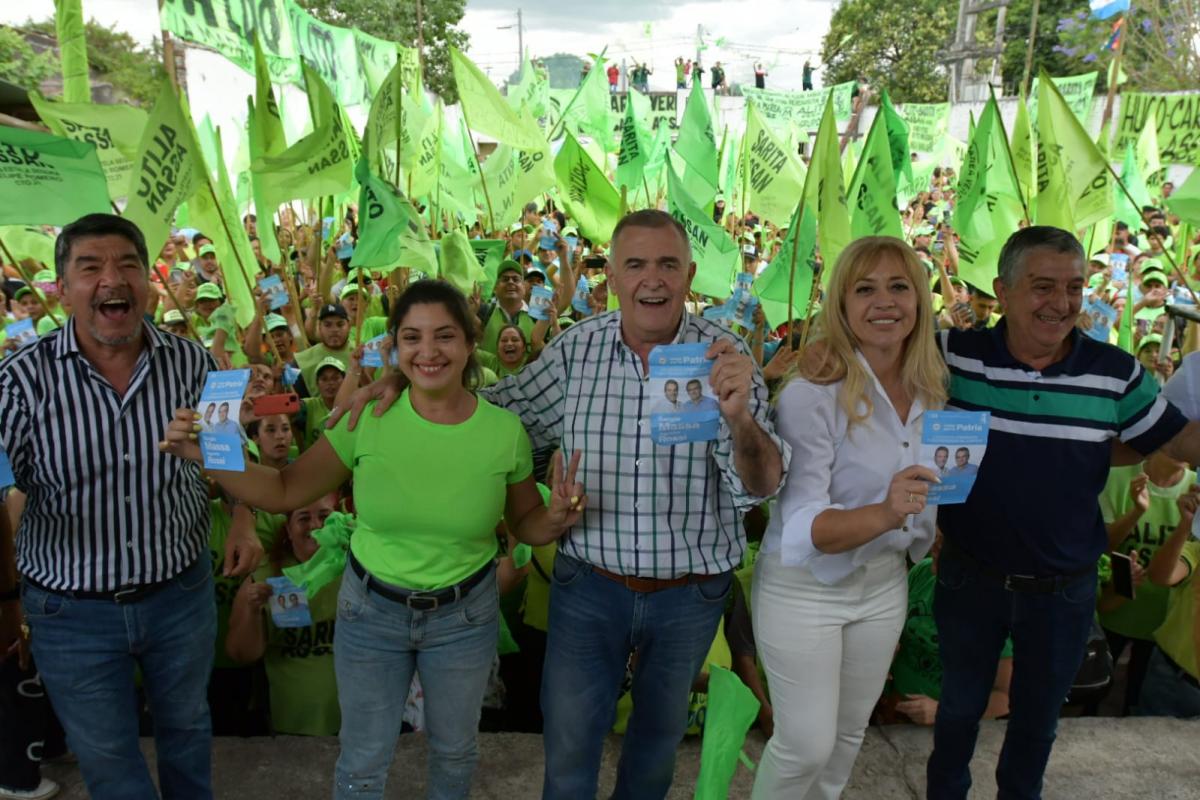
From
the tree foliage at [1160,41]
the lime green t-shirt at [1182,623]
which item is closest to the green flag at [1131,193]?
the lime green t-shirt at [1182,623]

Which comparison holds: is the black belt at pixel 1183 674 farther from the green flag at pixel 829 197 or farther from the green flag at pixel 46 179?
the green flag at pixel 46 179

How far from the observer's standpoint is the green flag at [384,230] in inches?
142

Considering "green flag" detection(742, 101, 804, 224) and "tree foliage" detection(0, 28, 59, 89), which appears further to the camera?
Answer: "tree foliage" detection(0, 28, 59, 89)

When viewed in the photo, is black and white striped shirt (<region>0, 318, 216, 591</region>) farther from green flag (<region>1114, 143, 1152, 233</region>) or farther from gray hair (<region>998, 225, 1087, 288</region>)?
green flag (<region>1114, 143, 1152, 233</region>)

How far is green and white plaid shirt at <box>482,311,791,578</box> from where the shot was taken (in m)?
2.09

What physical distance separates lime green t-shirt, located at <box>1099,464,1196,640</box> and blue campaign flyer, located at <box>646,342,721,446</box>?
2.29 meters

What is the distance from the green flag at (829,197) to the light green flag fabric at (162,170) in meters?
2.66

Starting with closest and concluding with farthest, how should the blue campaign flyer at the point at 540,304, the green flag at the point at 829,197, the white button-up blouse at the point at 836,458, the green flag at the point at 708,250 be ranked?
the white button-up blouse at the point at 836,458, the green flag at the point at 829,197, the green flag at the point at 708,250, the blue campaign flyer at the point at 540,304

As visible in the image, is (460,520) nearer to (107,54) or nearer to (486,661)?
(486,661)

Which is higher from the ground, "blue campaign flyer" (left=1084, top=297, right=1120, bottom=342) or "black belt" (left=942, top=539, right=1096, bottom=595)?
"blue campaign flyer" (left=1084, top=297, right=1120, bottom=342)

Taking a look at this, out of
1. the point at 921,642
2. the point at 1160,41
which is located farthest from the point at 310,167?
the point at 1160,41

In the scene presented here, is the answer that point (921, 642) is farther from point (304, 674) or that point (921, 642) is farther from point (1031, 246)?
point (304, 674)

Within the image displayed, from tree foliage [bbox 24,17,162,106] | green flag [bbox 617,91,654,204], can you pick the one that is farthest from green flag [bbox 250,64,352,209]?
tree foliage [bbox 24,17,162,106]

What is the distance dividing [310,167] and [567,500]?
104 inches
